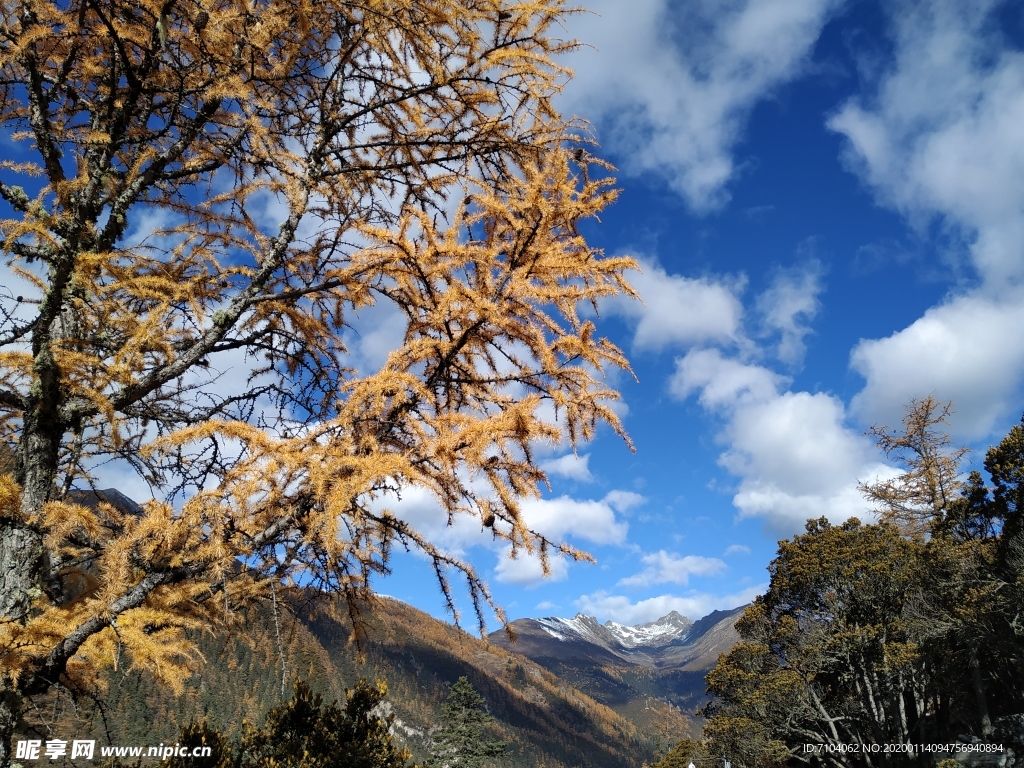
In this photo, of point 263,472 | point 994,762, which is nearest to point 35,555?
point 263,472

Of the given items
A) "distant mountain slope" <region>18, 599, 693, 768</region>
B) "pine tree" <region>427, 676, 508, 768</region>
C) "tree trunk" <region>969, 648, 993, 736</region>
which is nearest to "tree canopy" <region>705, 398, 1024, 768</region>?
"tree trunk" <region>969, 648, 993, 736</region>

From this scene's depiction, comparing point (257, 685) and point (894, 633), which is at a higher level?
point (894, 633)

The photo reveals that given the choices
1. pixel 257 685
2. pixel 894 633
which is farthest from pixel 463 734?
pixel 257 685

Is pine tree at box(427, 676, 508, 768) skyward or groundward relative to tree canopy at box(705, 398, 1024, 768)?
groundward

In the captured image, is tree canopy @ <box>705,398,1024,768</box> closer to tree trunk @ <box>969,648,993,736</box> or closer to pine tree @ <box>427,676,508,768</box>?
tree trunk @ <box>969,648,993,736</box>

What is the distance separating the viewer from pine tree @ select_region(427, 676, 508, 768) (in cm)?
3450

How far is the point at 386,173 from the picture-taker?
5.02m

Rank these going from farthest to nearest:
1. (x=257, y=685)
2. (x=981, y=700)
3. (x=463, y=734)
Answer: (x=257, y=685)
(x=463, y=734)
(x=981, y=700)

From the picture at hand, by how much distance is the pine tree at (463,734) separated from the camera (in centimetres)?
3450

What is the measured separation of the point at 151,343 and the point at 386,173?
8.00ft

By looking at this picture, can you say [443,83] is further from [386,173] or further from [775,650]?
[775,650]

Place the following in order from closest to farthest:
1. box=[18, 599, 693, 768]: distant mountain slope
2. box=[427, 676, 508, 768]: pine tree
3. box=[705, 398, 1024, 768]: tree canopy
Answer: box=[18, 599, 693, 768]: distant mountain slope, box=[705, 398, 1024, 768]: tree canopy, box=[427, 676, 508, 768]: pine tree

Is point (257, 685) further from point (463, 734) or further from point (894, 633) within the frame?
point (894, 633)

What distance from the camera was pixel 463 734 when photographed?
35.4 meters
